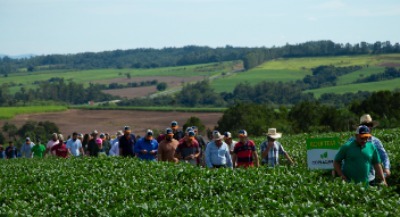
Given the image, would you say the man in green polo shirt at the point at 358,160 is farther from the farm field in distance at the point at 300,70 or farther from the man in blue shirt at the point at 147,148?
the farm field in distance at the point at 300,70

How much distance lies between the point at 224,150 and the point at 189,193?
14.9 feet

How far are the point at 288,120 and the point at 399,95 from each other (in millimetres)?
12663

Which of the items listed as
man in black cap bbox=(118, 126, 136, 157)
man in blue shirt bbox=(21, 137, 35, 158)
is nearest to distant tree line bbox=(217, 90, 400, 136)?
man in blue shirt bbox=(21, 137, 35, 158)

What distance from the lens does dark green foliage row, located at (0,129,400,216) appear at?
1076 centimetres

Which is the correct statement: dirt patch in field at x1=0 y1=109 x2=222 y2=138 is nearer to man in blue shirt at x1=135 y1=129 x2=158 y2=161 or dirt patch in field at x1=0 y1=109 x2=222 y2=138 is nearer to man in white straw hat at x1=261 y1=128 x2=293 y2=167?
man in blue shirt at x1=135 y1=129 x2=158 y2=161

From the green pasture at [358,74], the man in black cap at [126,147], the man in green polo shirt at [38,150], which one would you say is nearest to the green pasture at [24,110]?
the green pasture at [358,74]

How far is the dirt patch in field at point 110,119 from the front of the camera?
341ft

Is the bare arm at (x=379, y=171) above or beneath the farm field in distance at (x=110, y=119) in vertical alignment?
above

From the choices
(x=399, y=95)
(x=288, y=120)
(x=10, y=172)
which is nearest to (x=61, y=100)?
(x=288, y=120)

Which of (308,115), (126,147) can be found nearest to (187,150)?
(126,147)

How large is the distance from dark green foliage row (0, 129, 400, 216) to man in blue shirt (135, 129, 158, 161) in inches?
104

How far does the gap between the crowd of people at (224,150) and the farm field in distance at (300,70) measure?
11049 centimetres

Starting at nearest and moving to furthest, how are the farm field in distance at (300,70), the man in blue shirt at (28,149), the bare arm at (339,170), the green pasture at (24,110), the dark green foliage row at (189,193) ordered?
1. the dark green foliage row at (189,193)
2. the bare arm at (339,170)
3. the man in blue shirt at (28,149)
4. the green pasture at (24,110)
5. the farm field in distance at (300,70)

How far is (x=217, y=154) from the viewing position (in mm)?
17406
